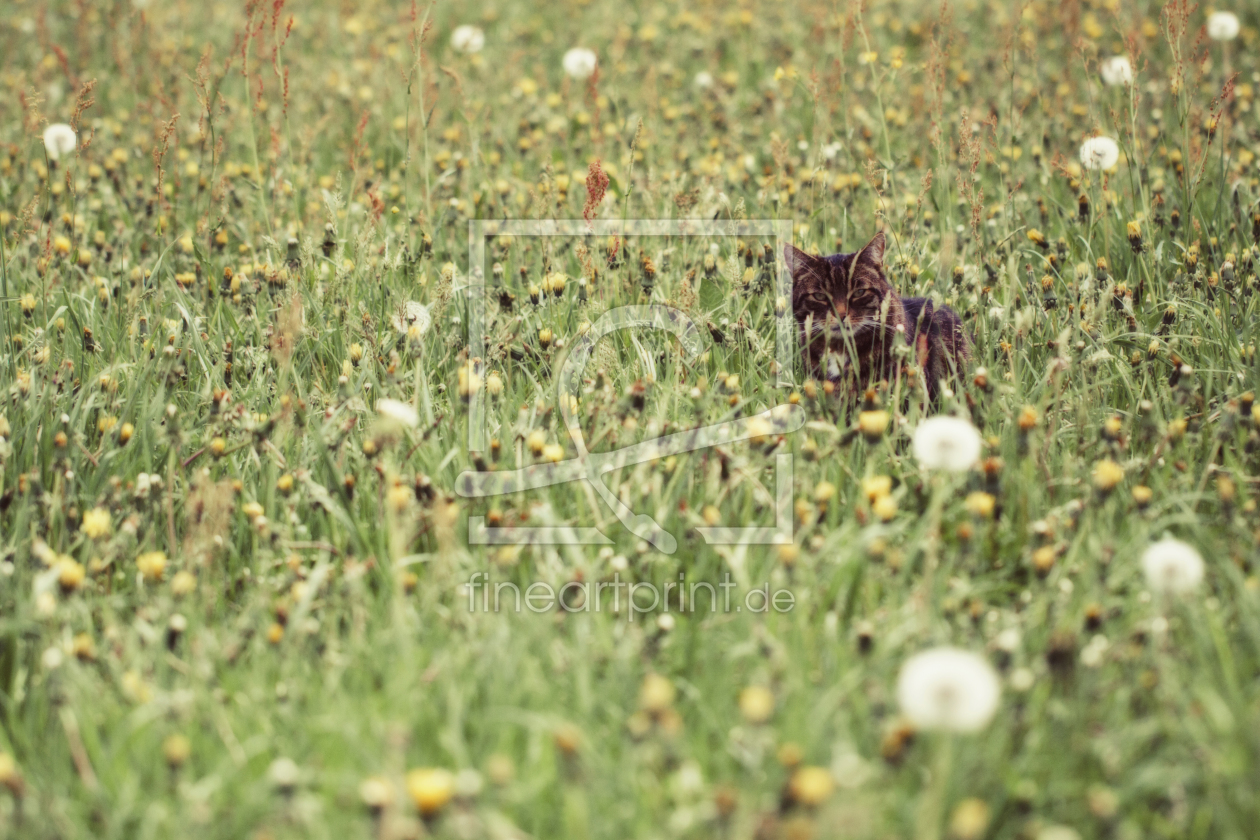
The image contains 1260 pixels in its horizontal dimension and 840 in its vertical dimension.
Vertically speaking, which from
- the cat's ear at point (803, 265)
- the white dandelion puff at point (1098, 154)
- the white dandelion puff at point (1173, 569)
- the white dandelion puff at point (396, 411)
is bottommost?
the white dandelion puff at point (1173, 569)

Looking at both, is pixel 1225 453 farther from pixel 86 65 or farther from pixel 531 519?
pixel 86 65

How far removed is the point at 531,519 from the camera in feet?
8.27

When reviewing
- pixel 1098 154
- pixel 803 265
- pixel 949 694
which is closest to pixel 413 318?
pixel 803 265

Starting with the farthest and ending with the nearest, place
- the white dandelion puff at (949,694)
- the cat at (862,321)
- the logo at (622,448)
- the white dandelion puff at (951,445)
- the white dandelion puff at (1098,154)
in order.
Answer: the white dandelion puff at (1098,154)
the cat at (862,321)
the logo at (622,448)
the white dandelion puff at (951,445)
the white dandelion puff at (949,694)

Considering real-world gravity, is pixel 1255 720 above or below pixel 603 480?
below

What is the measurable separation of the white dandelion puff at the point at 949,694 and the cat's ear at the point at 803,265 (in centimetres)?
200

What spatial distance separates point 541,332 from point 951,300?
1378 millimetres

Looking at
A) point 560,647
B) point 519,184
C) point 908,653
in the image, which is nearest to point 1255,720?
point 908,653

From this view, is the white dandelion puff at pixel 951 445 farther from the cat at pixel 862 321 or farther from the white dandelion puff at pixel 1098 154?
the white dandelion puff at pixel 1098 154

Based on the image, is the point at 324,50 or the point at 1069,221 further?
the point at 324,50

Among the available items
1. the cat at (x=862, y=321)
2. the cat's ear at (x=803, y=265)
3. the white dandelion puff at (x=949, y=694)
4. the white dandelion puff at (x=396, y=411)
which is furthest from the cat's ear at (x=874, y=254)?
the white dandelion puff at (x=949, y=694)

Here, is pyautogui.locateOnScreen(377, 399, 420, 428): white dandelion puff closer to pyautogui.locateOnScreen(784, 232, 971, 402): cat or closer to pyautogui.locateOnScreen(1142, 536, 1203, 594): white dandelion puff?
pyautogui.locateOnScreen(784, 232, 971, 402): cat

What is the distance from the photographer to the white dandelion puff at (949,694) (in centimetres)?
156

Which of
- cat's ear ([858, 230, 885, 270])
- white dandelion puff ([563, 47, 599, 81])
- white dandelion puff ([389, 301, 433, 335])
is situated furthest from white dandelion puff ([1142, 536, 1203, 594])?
white dandelion puff ([563, 47, 599, 81])
